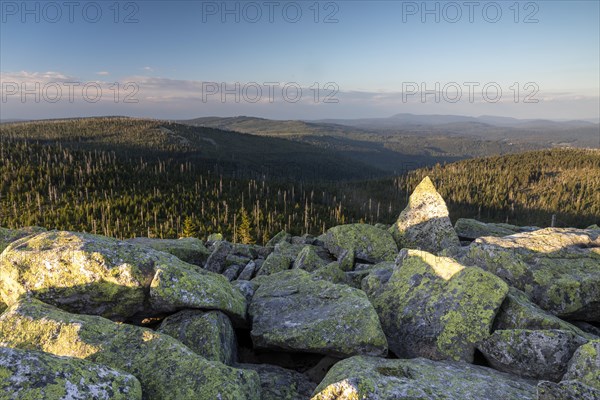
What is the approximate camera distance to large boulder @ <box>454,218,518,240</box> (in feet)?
85.7

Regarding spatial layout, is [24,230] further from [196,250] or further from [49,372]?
[49,372]

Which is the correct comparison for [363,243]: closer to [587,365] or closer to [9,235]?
[587,365]

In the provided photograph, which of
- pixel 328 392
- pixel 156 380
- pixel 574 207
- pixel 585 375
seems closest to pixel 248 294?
pixel 156 380

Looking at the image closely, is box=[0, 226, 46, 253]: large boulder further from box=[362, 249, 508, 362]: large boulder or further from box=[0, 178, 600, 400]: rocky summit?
box=[362, 249, 508, 362]: large boulder

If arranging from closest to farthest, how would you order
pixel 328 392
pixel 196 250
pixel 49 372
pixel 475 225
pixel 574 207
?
1. pixel 49 372
2. pixel 328 392
3. pixel 196 250
4. pixel 475 225
5. pixel 574 207

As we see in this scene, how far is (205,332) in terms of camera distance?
10078 mm

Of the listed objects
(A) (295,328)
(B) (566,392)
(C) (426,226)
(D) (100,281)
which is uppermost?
(D) (100,281)

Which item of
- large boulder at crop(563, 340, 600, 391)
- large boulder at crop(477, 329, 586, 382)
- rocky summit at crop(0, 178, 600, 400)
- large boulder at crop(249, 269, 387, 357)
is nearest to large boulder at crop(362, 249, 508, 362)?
rocky summit at crop(0, 178, 600, 400)

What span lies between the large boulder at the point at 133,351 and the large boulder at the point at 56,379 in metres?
0.98

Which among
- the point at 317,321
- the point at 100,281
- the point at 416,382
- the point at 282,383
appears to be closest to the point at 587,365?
the point at 416,382

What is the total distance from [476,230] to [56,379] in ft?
89.7

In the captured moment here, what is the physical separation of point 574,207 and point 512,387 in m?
237

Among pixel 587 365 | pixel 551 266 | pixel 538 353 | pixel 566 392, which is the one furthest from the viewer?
pixel 551 266

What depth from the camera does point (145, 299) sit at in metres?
11.2
